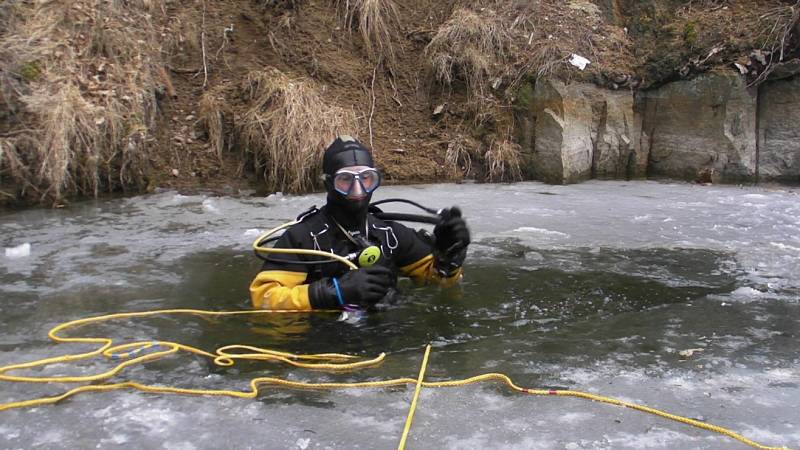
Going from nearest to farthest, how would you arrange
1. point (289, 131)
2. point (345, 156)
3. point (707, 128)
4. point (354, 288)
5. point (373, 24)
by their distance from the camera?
1. point (354, 288)
2. point (345, 156)
3. point (289, 131)
4. point (707, 128)
5. point (373, 24)

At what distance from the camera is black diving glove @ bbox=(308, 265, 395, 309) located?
301cm

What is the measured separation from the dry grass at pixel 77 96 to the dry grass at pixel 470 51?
3.04 meters

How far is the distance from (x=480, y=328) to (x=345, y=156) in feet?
3.39

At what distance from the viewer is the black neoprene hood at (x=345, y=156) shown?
3283 millimetres

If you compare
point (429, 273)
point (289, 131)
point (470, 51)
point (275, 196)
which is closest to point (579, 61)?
point (470, 51)

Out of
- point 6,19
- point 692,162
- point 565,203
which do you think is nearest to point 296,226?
point 565,203

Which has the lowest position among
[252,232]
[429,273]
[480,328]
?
[480,328]

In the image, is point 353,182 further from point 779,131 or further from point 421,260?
point 779,131

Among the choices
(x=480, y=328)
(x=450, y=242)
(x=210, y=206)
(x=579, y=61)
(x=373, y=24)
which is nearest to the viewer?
(x=480, y=328)

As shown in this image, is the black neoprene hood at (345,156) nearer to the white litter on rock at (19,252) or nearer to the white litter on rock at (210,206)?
the white litter on rock at (19,252)

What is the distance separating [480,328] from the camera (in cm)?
314

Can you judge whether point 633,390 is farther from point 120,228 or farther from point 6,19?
point 6,19

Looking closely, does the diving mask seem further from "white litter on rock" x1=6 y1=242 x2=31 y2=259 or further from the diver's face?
"white litter on rock" x1=6 y1=242 x2=31 y2=259

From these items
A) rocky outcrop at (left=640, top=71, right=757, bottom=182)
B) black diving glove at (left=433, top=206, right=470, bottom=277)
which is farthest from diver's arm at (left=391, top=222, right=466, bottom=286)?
rocky outcrop at (left=640, top=71, right=757, bottom=182)
